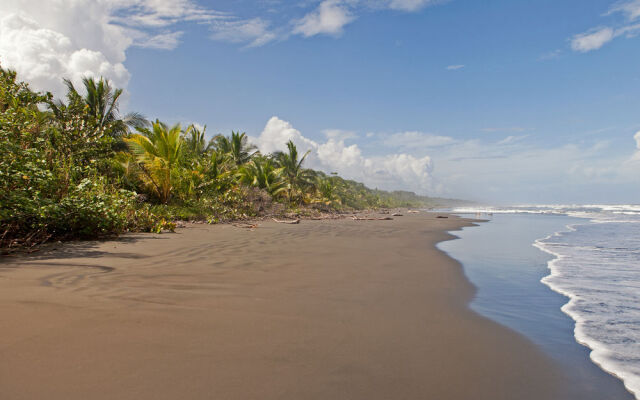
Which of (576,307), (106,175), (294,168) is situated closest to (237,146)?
(294,168)

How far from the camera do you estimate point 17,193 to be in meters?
5.30

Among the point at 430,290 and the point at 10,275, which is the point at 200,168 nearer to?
the point at 10,275

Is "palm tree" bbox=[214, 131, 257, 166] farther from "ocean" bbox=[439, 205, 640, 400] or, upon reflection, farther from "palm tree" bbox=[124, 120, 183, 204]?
"ocean" bbox=[439, 205, 640, 400]

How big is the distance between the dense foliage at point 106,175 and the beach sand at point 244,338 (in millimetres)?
1614

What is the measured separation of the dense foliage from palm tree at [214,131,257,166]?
8 centimetres

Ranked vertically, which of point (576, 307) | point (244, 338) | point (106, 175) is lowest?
point (576, 307)

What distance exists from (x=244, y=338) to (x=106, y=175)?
1233 cm

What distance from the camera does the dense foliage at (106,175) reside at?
5.57m

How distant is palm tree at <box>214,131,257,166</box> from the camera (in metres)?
27.4

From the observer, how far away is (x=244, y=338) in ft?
8.16

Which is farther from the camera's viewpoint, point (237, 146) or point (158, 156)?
point (237, 146)

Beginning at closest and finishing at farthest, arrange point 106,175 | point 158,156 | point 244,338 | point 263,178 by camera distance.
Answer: point 244,338 < point 106,175 < point 158,156 < point 263,178

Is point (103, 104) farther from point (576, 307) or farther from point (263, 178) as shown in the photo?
point (576, 307)

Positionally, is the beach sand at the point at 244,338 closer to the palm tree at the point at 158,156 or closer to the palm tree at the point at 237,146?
the palm tree at the point at 158,156
